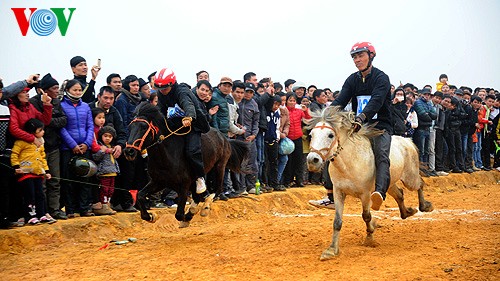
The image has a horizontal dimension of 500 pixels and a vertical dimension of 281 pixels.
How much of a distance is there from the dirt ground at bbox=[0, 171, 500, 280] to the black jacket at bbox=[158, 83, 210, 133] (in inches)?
81.0

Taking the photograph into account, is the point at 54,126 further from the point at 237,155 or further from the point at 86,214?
the point at 237,155

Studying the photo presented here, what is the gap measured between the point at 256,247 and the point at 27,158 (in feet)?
14.0

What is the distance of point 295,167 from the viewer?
631 inches

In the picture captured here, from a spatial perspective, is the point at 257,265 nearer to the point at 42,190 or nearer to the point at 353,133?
the point at 353,133

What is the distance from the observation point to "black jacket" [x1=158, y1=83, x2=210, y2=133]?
9.84 m

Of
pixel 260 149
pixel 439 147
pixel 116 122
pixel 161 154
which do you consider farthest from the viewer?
pixel 439 147

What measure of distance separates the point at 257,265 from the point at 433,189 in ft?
42.4

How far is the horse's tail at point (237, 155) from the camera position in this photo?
39.4 feet

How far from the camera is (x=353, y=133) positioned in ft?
27.2

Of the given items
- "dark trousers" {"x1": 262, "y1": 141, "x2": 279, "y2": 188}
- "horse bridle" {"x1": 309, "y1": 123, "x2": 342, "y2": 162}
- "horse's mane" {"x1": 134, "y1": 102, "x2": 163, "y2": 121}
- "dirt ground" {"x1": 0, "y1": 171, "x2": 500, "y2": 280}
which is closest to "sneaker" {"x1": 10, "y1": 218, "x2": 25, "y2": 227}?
"dirt ground" {"x1": 0, "y1": 171, "x2": 500, "y2": 280}

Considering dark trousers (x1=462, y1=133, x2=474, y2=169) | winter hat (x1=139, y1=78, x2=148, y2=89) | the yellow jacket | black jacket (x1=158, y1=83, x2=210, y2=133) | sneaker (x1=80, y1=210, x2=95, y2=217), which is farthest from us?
dark trousers (x1=462, y1=133, x2=474, y2=169)

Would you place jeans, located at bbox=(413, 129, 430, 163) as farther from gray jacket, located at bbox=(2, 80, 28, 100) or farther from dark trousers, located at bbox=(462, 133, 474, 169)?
gray jacket, located at bbox=(2, 80, 28, 100)

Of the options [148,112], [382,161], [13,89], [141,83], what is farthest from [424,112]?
[13,89]

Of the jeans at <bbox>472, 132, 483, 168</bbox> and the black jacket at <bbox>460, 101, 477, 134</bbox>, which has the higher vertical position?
the black jacket at <bbox>460, 101, 477, 134</bbox>
